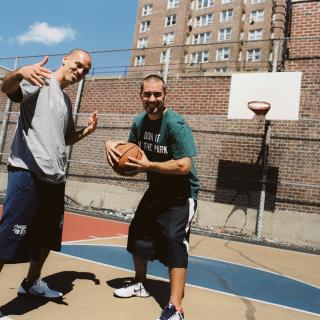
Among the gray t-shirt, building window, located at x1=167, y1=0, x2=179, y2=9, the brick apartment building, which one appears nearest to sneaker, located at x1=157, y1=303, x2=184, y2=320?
the gray t-shirt

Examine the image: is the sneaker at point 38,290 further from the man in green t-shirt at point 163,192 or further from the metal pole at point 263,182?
the metal pole at point 263,182

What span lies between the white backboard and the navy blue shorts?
8346mm

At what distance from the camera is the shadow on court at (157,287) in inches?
146

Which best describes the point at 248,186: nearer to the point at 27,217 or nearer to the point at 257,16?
the point at 27,217

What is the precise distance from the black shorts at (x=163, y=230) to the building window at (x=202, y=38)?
170 ft

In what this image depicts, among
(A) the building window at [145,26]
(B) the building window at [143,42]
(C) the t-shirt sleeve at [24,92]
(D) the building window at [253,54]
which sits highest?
(A) the building window at [145,26]

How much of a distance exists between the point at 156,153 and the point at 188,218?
69 centimetres

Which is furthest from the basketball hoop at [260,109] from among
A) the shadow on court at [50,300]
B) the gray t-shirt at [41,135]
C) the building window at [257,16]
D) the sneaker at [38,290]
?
the building window at [257,16]

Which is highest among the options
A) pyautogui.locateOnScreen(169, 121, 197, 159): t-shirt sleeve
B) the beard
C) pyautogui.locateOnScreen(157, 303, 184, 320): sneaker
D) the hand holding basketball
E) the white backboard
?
the white backboard

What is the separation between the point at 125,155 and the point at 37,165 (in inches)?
31.3

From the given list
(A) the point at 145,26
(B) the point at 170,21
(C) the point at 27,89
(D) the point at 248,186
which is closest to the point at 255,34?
(B) the point at 170,21

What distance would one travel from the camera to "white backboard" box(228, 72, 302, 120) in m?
10.3

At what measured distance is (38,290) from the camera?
3379 mm

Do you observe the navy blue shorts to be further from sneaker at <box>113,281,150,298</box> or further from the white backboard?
the white backboard
